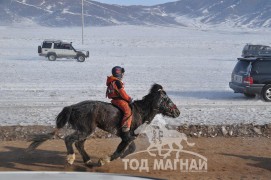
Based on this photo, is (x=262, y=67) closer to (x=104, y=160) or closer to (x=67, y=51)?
(x=104, y=160)

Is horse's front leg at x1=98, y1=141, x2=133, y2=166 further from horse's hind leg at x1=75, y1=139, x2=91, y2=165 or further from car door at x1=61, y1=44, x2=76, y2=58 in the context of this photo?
car door at x1=61, y1=44, x2=76, y2=58

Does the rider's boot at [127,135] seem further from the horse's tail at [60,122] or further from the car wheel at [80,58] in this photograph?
the car wheel at [80,58]

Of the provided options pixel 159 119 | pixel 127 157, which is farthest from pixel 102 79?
pixel 127 157

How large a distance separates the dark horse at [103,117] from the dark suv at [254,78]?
10.9 metres

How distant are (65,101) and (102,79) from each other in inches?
363

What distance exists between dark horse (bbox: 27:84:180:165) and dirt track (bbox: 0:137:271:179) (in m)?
0.42

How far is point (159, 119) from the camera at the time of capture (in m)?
13.5

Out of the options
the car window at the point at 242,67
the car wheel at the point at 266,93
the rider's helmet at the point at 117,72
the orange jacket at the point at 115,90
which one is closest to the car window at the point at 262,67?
the car window at the point at 242,67

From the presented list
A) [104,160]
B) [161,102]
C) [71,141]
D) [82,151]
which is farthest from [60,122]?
[161,102]

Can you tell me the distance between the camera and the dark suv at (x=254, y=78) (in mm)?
19281

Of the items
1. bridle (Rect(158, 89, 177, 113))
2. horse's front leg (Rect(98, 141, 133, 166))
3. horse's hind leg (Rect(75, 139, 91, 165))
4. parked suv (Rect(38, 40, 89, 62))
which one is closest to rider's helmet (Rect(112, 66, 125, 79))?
bridle (Rect(158, 89, 177, 113))
